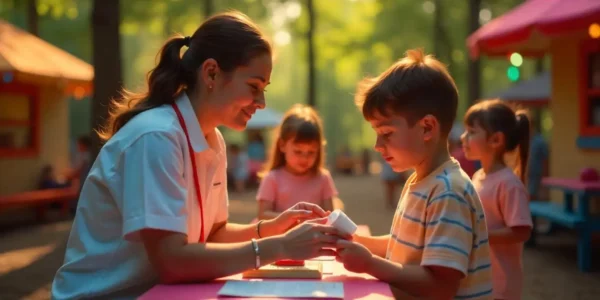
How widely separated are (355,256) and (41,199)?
10.8 meters

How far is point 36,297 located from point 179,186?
4.49m

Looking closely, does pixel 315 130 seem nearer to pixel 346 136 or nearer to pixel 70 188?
pixel 70 188

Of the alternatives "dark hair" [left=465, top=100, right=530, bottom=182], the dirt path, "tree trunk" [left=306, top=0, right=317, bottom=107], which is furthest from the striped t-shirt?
"tree trunk" [left=306, top=0, right=317, bottom=107]

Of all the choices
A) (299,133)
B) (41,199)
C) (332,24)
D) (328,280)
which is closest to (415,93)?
(328,280)

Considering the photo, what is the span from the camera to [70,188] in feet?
44.9

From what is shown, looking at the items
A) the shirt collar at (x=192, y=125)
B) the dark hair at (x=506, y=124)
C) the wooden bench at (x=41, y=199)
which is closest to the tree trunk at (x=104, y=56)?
the wooden bench at (x=41, y=199)

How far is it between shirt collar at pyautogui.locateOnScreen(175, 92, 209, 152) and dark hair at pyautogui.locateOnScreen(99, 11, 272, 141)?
0.05 metres

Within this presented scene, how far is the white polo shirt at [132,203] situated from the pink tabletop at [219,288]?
187 millimetres

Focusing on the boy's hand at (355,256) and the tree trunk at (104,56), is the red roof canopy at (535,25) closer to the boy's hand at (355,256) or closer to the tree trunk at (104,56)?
the tree trunk at (104,56)

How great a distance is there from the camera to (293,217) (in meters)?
3.04

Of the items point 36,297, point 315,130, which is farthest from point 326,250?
point 36,297

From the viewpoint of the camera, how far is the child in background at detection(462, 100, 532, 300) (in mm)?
3715

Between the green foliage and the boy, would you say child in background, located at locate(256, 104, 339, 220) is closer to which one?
the boy

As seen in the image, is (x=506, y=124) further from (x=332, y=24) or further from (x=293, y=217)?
(x=332, y=24)
